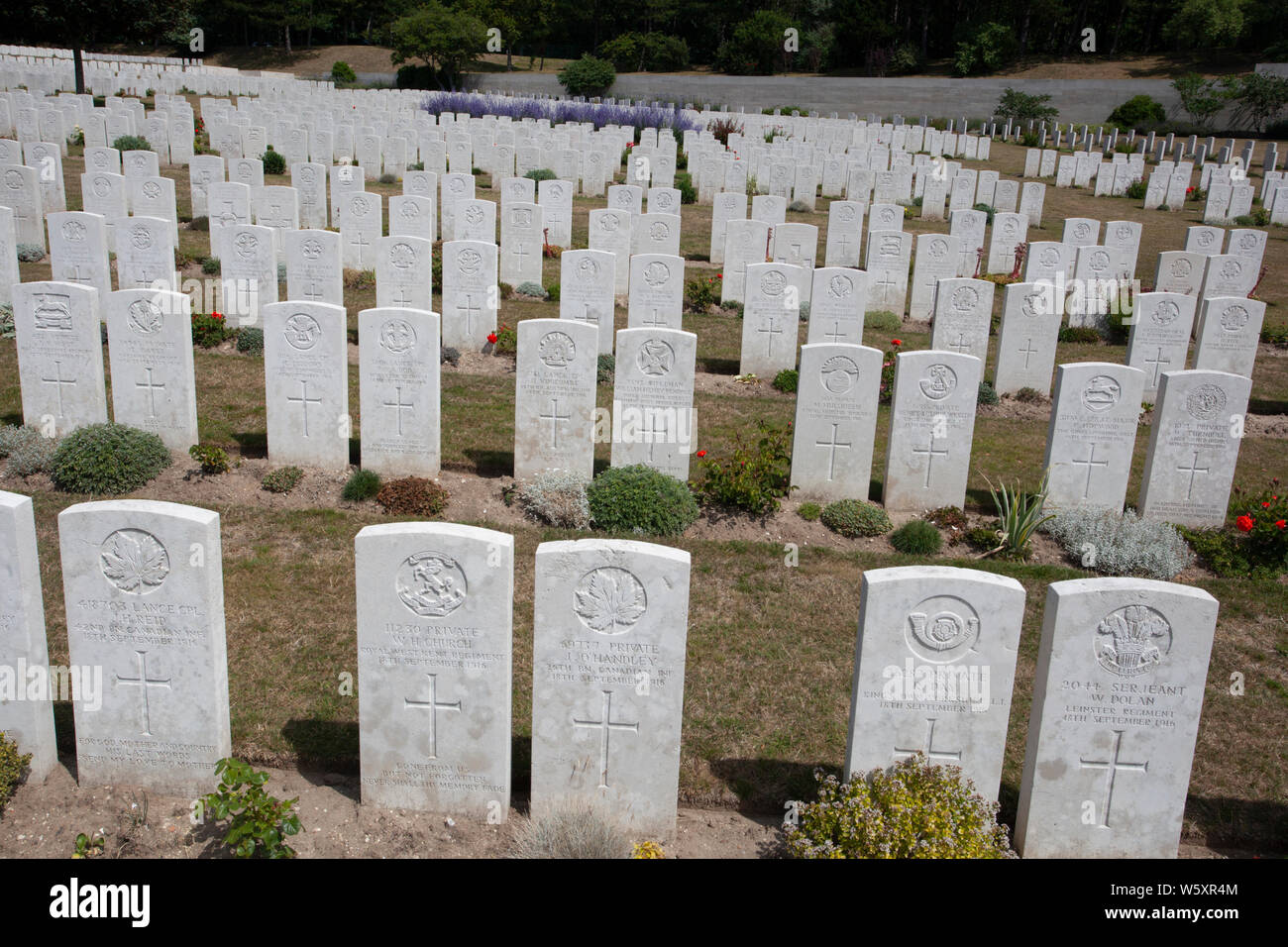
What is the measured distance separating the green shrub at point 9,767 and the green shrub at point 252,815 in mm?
1299

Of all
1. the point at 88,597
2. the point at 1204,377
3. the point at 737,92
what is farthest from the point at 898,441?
the point at 737,92

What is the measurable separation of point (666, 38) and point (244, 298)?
5672 centimetres

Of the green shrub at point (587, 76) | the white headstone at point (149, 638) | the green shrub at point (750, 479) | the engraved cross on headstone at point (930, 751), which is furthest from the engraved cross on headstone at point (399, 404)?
the green shrub at point (587, 76)

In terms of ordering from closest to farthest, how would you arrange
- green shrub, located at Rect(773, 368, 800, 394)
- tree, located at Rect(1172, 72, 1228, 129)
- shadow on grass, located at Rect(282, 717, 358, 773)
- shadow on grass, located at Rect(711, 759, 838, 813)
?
shadow on grass, located at Rect(711, 759, 838, 813) < shadow on grass, located at Rect(282, 717, 358, 773) < green shrub, located at Rect(773, 368, 800, 394) < tree, located at Rect(1172, 72, 1228, 129)

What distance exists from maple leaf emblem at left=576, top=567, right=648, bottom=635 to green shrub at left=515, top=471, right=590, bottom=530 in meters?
4.06

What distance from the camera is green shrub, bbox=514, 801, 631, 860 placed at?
18.6ft

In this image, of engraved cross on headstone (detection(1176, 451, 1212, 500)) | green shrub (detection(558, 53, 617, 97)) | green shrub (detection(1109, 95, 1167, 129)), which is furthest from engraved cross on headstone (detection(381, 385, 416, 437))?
green shrub (detection(558, 53, 617, 97))

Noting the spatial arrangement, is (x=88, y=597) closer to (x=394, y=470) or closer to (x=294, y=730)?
(x=294, y=730)

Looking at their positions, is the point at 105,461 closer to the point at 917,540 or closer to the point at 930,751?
the point at 917,540

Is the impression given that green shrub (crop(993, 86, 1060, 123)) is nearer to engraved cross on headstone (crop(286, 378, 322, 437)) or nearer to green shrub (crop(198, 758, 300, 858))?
engraved cross on headstone (crop(286, 378, 322, 437))

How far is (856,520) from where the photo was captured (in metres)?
10.1

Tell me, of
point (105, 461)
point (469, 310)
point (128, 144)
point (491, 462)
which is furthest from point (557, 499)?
point (128, 144)

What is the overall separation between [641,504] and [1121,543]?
15.0 feet

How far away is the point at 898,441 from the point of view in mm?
10398
